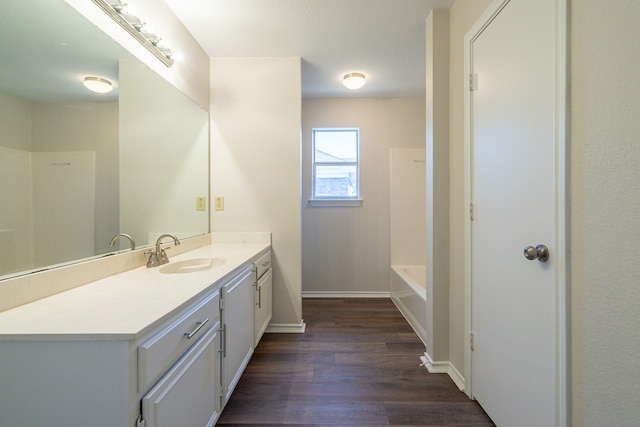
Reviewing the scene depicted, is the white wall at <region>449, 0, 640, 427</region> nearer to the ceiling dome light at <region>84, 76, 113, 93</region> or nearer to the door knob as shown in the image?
the door knob

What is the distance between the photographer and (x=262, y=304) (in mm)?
2051

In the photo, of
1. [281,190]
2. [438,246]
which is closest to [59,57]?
[281,190]

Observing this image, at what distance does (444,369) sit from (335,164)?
2428mm

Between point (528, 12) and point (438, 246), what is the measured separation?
1249 mm

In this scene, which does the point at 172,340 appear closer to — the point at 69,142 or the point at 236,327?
the point at 236,327

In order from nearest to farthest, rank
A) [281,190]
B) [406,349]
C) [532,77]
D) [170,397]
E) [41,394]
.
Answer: [41,394] → [170,397] → [532,77] → [406,349] → [281,190]

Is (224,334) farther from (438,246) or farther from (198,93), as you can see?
(198,93)

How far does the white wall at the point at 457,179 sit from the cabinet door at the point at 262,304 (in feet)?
4.43

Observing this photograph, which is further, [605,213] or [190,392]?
[190,392]

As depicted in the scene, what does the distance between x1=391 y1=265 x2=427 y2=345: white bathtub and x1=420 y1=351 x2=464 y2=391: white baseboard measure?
0.25 metres

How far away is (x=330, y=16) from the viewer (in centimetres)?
184

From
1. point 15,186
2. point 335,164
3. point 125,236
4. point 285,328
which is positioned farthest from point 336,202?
point 15,186

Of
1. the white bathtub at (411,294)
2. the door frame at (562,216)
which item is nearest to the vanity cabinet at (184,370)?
the door frame at (562,216)

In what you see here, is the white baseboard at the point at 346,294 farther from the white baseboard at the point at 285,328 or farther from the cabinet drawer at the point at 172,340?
the cabinet drawer at the point at 172,340
